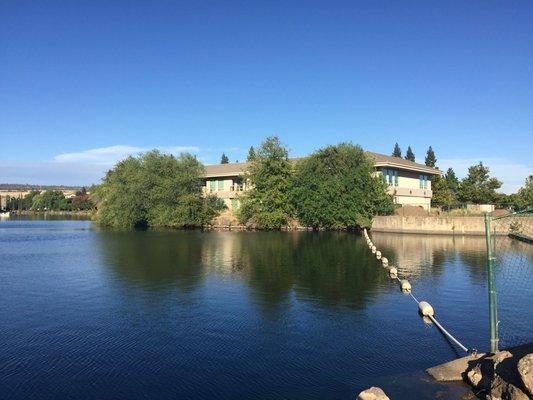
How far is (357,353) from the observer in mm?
11555

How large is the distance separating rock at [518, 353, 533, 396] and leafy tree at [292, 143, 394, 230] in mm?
44798

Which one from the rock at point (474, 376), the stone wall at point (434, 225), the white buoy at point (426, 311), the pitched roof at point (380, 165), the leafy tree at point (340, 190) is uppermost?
the pitched roof at point (380, 165)

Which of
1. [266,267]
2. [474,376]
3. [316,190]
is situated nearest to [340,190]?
[316,190]

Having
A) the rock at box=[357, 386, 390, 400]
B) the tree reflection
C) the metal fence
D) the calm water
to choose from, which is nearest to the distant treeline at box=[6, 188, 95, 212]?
the tree reflection

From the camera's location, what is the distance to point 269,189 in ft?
191

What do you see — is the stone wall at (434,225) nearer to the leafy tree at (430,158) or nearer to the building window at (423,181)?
the building window at (423,181)

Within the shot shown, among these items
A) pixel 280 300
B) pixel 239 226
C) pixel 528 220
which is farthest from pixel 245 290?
pixel 239 226

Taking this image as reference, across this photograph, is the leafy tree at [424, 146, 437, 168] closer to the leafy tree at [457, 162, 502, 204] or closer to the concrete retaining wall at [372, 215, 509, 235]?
the leafy tree at [457, 162, 502, 204]

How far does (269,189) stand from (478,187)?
29846 millimetres

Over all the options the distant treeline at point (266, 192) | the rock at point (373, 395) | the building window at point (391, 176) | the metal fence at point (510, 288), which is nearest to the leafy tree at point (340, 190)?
the distant treeline at point (266, 192)

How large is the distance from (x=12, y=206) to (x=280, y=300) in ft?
599

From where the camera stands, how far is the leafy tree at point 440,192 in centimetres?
7425

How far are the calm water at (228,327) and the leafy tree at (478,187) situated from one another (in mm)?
40686

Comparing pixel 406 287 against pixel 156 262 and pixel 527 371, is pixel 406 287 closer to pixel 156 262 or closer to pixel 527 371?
pixel 527 371
